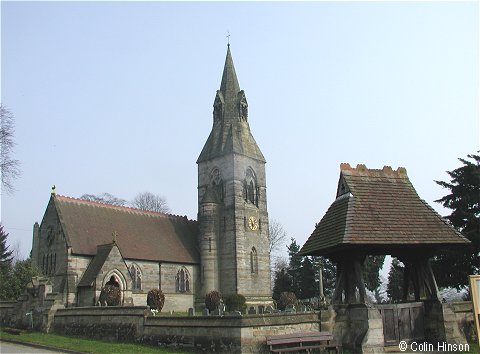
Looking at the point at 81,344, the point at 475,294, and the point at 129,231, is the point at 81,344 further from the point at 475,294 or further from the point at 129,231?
the point at 129,231

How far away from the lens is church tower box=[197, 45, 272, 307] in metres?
41.1

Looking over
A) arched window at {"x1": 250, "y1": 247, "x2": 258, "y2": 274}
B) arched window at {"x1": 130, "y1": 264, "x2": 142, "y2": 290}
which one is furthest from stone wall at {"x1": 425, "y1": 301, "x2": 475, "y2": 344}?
arched window at {"x1": 250, "y1": 247, "x2": 258, "y2": 274}

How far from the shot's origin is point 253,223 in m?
43.6

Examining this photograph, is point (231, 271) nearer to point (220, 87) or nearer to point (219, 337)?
point (220, 87)

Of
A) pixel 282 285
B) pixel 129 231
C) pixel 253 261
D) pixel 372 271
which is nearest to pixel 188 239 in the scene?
pixel 253 261

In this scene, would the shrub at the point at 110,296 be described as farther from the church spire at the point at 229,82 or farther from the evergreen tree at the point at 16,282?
the church spire at the point at 229,82

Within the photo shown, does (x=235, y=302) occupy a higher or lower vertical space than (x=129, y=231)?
lower

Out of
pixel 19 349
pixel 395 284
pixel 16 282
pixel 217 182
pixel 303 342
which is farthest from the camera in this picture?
pixel 395 284

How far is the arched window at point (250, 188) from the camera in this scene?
145 ft

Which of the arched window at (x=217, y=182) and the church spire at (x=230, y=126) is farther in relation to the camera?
the church spire at (x=230, y=126)

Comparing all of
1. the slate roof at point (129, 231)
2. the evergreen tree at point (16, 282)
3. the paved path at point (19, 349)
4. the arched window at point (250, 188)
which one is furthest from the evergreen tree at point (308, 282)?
the paved path at point (19, 349)

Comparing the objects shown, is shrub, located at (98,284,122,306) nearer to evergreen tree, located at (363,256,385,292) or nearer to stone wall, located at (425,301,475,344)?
stone wall, located at (425,301,475,344)

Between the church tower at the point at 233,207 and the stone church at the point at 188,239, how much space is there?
0.28 ft

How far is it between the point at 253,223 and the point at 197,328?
26.1 meters
